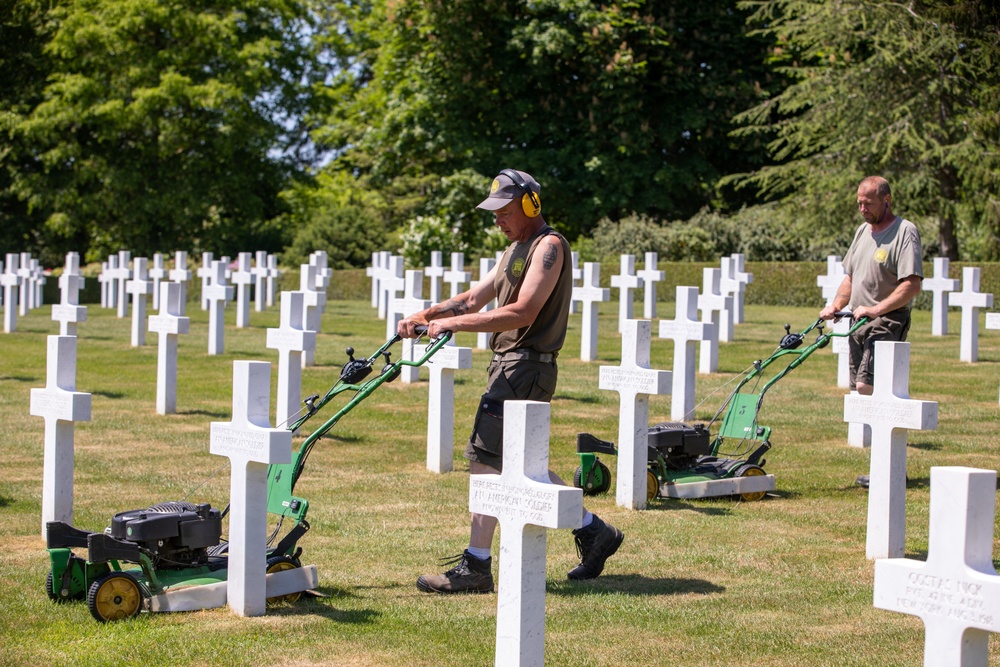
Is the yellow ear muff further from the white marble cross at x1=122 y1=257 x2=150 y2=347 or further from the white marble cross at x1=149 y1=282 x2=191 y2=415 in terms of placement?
the white marble cross at x1=122 y1=257 x2=150 y2=347

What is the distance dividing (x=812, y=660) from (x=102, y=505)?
4601 millimetres

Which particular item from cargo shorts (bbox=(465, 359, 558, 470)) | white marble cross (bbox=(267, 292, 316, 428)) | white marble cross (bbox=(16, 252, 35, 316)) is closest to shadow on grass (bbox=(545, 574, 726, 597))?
cargo shorts (bbox=(465, 359, 558, 470))

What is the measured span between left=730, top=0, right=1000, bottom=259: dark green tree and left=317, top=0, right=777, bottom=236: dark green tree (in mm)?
4450

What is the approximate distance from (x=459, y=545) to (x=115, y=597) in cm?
205

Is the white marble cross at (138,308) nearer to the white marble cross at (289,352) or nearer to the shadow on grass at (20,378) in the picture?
the shadow on grass at (20,378)

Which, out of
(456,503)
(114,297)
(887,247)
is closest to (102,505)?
(456,503)

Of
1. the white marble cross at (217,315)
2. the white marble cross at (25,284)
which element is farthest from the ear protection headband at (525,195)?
the white marble cross at (25,284)

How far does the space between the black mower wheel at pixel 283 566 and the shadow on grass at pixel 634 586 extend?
116 cm

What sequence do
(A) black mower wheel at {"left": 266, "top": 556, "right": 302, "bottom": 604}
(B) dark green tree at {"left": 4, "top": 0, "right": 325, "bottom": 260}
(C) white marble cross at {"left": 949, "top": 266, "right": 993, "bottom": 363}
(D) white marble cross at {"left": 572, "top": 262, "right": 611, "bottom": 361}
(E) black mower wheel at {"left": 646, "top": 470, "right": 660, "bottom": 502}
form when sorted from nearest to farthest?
1. (A) black mower wheel at {"left": 266, "top": 556, "right": 302, "bottom": 604}
2. (E) black mower wheel at {"left": 646, "top": 470, "right": 660, "bottom": 502}
3. (C) white marble cross at {"left": 949, "top": 266, "right": 993, "bottom": 363}
4. (D) white marble cross at {"left": 572, "top": 262, "right": 611, "bottom": 361}
5. (B) dark green tree at {"left": 4, "top": 0, "right": 325, "bottom": 260}

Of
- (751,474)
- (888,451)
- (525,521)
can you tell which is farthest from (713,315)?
(525,521)

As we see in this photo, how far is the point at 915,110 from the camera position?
2953cm

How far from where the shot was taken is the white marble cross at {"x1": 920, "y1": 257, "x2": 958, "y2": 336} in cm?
1870

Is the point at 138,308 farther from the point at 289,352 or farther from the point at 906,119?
the point at 906,119

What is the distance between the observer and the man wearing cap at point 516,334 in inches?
228
